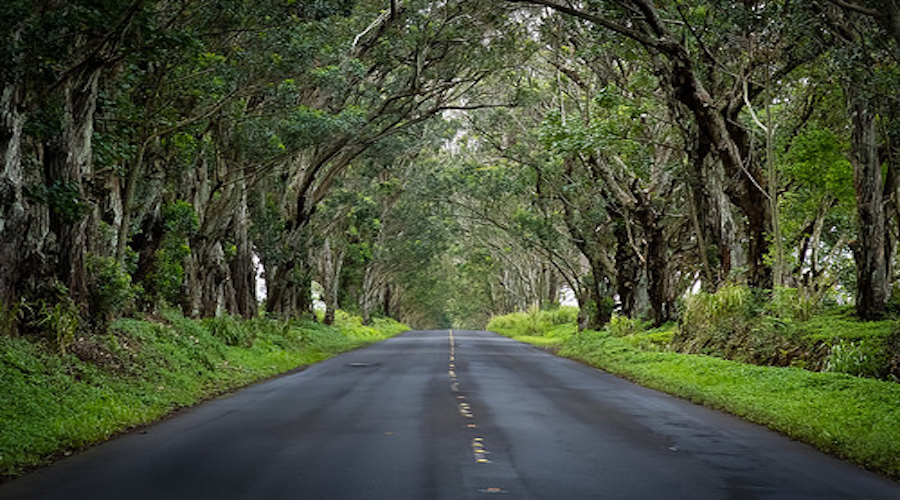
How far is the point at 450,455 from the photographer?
8.60 meters

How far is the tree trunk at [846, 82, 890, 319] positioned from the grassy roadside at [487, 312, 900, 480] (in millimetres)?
3449

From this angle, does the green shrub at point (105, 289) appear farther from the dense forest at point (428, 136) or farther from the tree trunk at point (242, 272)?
the tree trunk at point (242, 272)

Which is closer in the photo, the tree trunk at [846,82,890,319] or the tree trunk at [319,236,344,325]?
the tree trunk at [846,82,890,319]

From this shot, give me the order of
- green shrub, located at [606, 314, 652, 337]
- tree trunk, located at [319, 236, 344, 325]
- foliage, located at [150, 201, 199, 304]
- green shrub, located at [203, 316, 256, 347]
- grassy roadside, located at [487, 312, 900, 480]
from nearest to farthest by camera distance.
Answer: grassy roadside, located at [487, 312, 900, 480], foliage, located at [150, 201, 199, 304], green shrub, located at [203, 316, 256, 347], green shrub, located at [606, 314, 652, 337], tree trunk, located at [319, 236, 344, 325]

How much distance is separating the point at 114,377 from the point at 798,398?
33.4 feet

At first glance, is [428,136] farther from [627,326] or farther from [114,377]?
[114,377]

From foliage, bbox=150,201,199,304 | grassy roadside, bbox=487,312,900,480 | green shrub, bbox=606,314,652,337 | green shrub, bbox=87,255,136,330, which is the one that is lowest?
grassy roadside, bbox=487,312,900,480

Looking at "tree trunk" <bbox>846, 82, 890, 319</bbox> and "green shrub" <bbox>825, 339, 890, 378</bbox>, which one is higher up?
"tree trunk" <bbox>846, 82, 890, 319</bbox>

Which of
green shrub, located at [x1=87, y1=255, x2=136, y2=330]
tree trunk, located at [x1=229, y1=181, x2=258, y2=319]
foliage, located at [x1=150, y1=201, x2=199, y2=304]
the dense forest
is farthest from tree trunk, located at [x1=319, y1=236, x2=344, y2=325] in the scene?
green shrub, located at [x1=87, y1=255, x2=136, y2=330]

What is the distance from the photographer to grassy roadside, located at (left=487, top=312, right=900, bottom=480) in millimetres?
9171

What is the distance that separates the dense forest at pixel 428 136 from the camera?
558 inches

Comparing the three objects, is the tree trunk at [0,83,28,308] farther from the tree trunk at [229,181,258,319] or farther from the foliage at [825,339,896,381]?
the tree trunk at [229,181,258,319]

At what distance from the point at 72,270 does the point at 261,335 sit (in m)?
11.1

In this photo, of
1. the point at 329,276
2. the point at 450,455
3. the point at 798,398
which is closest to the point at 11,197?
the point at 450,455
